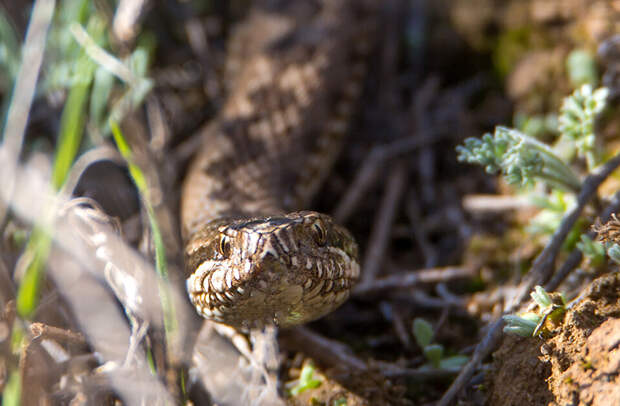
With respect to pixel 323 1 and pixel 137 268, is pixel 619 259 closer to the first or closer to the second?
pixel 137 268

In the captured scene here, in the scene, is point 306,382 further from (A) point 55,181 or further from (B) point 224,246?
(A) point 55,181

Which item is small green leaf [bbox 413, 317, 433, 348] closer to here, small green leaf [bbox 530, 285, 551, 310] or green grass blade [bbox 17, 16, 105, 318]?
small green leaf [bbox 530, 285, 551, 310]

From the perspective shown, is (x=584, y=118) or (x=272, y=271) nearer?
(x=272, y=271)

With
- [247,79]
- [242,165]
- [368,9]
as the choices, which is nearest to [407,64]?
[368,9]

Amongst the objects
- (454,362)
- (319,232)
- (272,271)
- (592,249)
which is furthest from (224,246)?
(592,249)

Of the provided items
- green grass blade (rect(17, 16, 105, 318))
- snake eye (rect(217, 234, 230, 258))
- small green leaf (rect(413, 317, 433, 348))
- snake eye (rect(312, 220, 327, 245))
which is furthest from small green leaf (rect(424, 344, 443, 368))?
green grass blade (rect(17, 16, 105, 318))

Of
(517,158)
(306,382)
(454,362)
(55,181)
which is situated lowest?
(454,362)

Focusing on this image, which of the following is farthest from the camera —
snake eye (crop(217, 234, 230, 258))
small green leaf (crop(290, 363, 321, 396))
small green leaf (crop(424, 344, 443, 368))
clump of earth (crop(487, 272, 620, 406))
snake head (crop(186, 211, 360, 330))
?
small green leaf (crop(290, 363, 321, 396))

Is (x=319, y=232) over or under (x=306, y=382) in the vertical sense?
over
